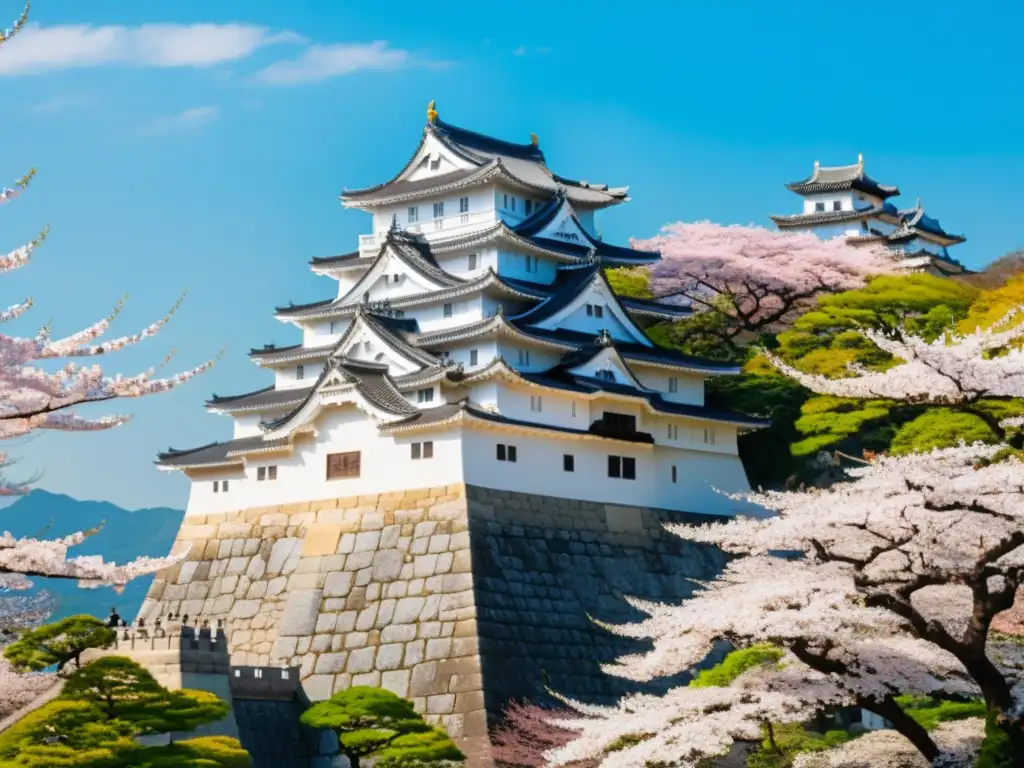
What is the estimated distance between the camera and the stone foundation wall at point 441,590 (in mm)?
35406

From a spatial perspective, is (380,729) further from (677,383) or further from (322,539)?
(677,383)

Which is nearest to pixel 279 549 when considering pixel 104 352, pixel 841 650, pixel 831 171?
pixel 841 650

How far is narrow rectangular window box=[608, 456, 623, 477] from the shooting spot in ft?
135

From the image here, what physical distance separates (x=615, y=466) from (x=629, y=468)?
0.48 metres

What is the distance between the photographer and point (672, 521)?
4172cm

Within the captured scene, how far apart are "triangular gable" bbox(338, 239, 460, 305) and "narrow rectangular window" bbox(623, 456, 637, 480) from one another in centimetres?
604

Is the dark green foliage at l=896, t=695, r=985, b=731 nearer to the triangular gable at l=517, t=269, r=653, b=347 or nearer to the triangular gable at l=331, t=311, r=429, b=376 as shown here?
the triangular gable at l=331, t=311, r=429, b=376

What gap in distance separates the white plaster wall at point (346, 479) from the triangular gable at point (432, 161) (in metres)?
9.82

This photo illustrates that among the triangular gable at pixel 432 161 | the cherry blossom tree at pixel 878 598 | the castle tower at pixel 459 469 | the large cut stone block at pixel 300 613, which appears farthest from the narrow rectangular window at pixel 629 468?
the cherry blossom tree at pixel 878 598

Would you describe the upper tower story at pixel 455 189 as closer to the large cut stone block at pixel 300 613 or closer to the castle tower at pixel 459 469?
the castle tower at pixel 459 469

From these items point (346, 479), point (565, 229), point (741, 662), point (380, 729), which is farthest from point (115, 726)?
Answer: point (565, 229)

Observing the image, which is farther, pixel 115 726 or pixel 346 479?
pixel 346 479

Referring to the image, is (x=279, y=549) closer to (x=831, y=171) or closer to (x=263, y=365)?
(x=263, y=365)

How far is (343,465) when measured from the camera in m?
39.5
